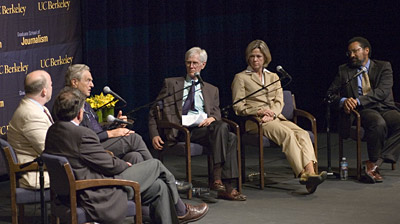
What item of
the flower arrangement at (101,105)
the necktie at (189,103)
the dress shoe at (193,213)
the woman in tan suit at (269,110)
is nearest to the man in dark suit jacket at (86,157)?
the dress shoe at (193,213)

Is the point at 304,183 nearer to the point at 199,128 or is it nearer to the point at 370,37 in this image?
the point at 199,128

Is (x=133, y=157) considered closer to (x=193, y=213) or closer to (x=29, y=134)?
(x=193, y=213)

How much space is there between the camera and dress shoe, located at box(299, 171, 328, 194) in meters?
5.91

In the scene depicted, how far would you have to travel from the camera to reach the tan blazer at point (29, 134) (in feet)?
15.6

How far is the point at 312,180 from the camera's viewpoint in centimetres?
595

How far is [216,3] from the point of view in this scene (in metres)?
9.05

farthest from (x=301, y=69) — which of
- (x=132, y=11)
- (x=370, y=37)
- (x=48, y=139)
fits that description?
(x=48, y=139)

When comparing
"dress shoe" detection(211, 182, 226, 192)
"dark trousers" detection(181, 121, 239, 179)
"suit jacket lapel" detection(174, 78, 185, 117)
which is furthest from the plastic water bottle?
"suit jacket lapel" detection(174, 78, 185, 117)

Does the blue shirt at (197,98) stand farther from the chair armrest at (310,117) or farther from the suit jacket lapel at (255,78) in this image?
the chair armrest at (310,117)

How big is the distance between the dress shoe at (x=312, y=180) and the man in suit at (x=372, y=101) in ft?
2.36

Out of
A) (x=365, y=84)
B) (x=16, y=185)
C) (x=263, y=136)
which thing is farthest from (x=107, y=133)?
(x=365, y=84)

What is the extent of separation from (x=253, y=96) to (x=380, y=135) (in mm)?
1136

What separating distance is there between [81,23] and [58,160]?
3.75 metres

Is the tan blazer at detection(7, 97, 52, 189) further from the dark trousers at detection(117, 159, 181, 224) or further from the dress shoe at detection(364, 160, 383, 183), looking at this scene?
the dress shoe at detection(364, 160, 383, 183)
